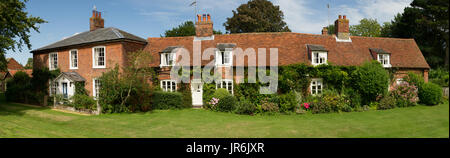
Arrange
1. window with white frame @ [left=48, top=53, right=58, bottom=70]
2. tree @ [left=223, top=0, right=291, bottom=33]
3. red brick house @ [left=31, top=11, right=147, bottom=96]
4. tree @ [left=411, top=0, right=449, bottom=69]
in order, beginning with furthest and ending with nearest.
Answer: tree @ [left=223, top=0, right=291, bottom=33] < window with white frame @ [left=48, top=53, right=58, bottom=70] < red brick house @ [left=31, top=11, right=147, bottom=96] < tree @ [left=411, top=0, right=449, bottom=69]

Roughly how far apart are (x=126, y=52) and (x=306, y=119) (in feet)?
48.8

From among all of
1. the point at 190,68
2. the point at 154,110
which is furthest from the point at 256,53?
the point at 154,110

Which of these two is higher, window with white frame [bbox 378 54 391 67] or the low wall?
window with white frame [bbox 378 54 391 67]

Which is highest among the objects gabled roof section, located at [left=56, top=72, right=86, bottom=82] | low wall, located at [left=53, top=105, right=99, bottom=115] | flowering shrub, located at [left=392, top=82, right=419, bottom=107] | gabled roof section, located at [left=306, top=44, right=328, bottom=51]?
gabled roof section, located at [left=306, top=44, right=328, bottom=51]

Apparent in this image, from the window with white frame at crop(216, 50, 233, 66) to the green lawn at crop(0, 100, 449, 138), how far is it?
4717mm

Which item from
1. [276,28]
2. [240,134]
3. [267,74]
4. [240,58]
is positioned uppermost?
[276,28]

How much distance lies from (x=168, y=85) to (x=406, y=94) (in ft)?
58.5

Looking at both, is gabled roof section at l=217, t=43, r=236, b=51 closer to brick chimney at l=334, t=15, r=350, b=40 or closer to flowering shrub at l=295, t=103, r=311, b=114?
flowering shrub at l=295, t=103, r=311, b=114

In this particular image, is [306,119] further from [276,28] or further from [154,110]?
[276,28]

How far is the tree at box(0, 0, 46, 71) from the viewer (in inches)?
579

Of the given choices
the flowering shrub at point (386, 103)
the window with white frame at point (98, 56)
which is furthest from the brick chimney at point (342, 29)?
the window with white frame at point (98, 56)

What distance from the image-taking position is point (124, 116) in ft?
51.2

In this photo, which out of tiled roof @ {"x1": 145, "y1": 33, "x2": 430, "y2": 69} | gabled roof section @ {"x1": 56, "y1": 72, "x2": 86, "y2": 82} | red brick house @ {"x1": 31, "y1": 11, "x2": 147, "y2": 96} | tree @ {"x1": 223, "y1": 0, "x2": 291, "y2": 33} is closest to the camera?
red brick house @ {"x1": 31, "y1": 11, "x2": 147, "y2": 96}

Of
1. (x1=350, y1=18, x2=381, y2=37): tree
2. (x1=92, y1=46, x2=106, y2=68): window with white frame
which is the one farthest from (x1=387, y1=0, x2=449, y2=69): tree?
(x1=350, y1=18, x2=381, y2=37): tree
